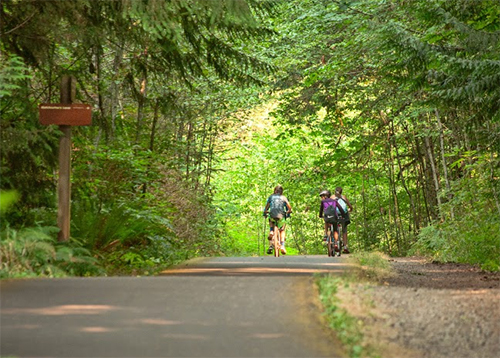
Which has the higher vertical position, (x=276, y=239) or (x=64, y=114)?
(x=64, y=114)

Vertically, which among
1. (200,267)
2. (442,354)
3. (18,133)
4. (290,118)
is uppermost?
(290,118)

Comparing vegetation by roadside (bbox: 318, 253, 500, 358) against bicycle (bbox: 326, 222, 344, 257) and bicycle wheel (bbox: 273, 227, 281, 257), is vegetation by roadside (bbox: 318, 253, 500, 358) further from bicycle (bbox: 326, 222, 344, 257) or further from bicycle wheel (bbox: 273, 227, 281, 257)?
bicycle wheel (bbox: 273, 227, 281, 257)

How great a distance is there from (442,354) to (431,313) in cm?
150

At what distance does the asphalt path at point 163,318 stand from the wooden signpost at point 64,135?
3.36m

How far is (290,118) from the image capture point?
29625 mm

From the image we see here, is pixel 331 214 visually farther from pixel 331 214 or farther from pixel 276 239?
pixel 276 239

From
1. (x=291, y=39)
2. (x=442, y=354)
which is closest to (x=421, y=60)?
(x=442, y=354)

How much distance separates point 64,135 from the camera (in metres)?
13.7

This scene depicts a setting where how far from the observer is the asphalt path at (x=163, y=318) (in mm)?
6742

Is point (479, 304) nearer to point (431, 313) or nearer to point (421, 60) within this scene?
point (431, 313)

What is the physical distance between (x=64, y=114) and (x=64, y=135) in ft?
1.26

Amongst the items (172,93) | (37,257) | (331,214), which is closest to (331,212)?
(331,214)

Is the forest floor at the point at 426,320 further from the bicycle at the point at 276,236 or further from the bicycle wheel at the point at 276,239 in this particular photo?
the bicycle wheel at the point at 276,239

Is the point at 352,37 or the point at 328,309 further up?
the point at 352,37
